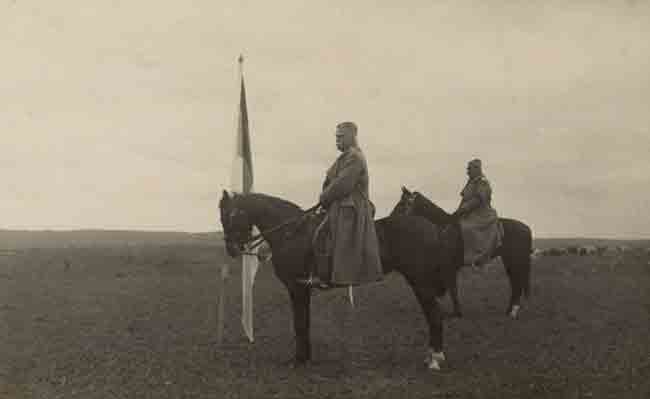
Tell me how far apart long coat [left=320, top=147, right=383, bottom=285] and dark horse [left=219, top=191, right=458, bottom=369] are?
14.9 inches

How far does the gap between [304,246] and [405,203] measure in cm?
320

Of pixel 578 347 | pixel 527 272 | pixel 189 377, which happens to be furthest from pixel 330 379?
pixel 527 272

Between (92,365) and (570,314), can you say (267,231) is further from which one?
(570,314)

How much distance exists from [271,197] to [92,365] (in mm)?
3832

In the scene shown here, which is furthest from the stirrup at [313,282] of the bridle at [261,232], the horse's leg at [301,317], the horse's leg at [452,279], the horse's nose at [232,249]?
the horse's leg at [452,279]

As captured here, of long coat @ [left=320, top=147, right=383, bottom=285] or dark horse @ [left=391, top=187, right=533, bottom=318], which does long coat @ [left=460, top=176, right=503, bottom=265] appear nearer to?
dark horse @ [left=391, top=187, right=533, bottom=318]

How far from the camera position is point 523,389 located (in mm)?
7965

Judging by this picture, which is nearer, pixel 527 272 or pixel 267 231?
pixel 267 231

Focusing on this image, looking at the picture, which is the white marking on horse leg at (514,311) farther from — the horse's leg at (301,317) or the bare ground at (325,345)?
the horse's leg at (301,317)

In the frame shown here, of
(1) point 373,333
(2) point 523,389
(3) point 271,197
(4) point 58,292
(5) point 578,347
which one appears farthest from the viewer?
(4) point 58,292

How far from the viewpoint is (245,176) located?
35.4 feet

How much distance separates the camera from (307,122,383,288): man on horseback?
28.7 feet

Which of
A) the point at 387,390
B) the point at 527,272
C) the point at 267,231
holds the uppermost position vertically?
the point at 267,231

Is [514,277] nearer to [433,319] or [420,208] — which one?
[420,208]
